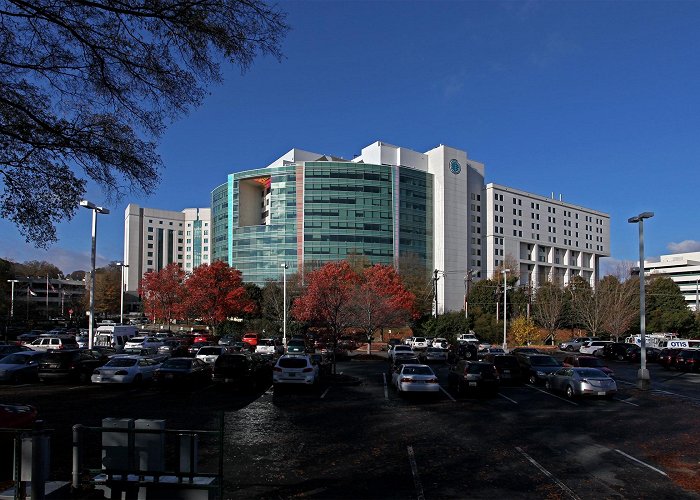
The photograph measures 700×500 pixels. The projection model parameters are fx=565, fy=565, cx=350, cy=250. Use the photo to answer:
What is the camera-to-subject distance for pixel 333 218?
115 metres

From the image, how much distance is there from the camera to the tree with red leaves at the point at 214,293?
59812 millimetres

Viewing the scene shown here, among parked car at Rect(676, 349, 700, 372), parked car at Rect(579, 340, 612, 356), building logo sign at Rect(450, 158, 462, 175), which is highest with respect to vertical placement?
building logo sign at Rect(450, 158, 462, 175)

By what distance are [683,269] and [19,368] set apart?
177 metres

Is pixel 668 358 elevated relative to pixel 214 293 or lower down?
lower down

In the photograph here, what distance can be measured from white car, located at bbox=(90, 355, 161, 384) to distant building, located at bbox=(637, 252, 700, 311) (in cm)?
15657

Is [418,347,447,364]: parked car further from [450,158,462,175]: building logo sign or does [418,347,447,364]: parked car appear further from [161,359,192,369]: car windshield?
[450,158,462,175]: building logo sign

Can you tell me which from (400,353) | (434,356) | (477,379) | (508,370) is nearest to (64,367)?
(477,379)

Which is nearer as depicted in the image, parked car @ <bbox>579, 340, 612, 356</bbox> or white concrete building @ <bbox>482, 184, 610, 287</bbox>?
parked car @ <bbox>579, 340, 612, 356</bbox>

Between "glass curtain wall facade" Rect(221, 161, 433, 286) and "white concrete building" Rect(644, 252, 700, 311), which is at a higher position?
"glass curtain wall facade" Rect(221, 161, 433, 286)

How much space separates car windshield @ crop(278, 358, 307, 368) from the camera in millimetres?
24359

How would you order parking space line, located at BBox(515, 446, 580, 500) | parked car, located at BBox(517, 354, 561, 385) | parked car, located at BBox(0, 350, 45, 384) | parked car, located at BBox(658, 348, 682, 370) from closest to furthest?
1. parking space line, located at BBox(515, 446, 580, 500)
2. parked car, located at BBox(0, 350, 45, 384)
3. parked car, located at BBox(517, 354, 561, 385)
4. parked car, located at BBox(658, 348, 682, 370)

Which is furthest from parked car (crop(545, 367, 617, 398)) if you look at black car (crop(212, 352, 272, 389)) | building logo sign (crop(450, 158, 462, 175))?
building logo sign (crop(450, 158, 462, 175))

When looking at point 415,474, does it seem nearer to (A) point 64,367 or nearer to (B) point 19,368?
(A) point 64,367

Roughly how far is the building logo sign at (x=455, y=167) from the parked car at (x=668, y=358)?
84.9 metres
